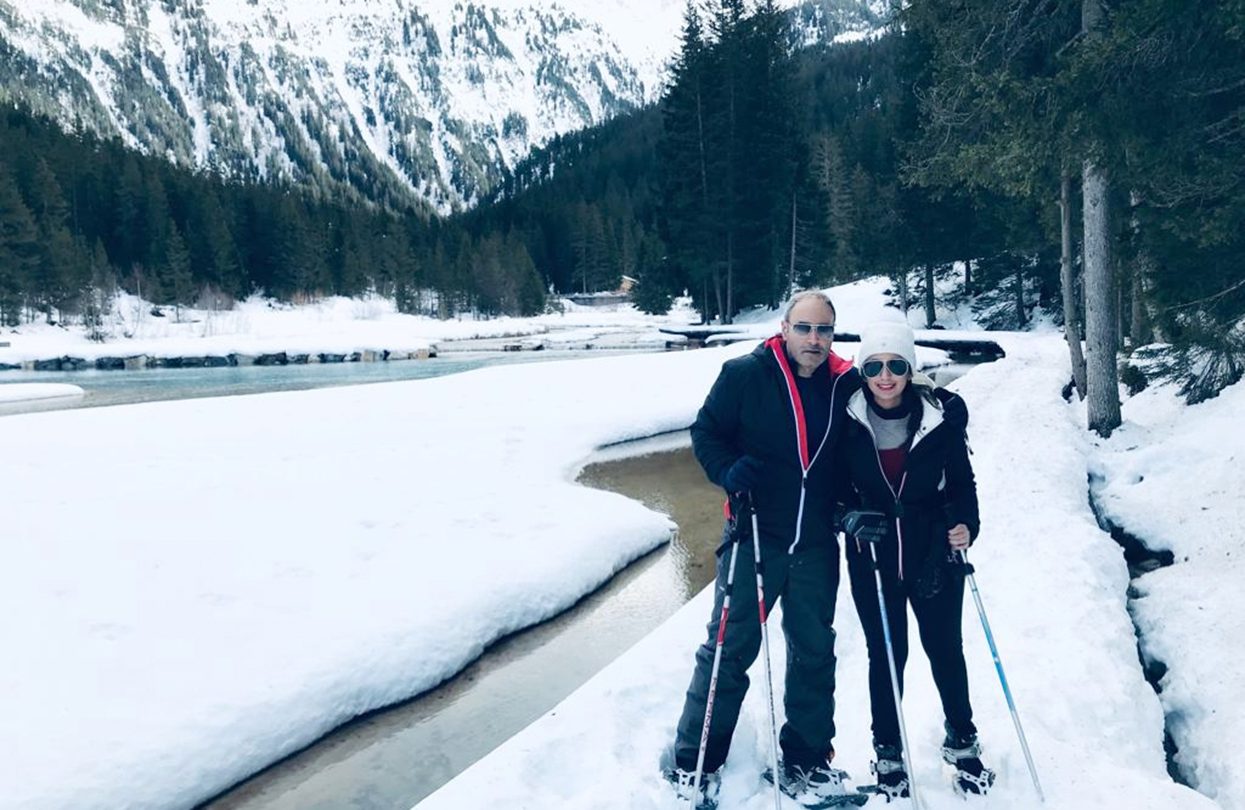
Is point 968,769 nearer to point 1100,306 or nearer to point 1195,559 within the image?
point 1195,559

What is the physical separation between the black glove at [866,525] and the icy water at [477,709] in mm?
2716

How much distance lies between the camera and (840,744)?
4.52 metres

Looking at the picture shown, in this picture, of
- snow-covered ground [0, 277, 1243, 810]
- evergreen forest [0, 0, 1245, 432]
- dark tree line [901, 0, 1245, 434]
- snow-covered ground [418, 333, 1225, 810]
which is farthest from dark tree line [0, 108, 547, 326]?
snow-covered ground [418, 333, 1225, 810]

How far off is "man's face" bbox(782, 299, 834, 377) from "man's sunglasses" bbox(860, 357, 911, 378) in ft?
0.71

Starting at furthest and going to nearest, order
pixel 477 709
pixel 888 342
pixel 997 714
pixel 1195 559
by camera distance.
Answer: pixel 1195 559, pixel 477 709, pixel 997 714, pixel 888 342

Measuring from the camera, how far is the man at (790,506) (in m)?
3.70

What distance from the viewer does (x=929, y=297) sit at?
37.5 metres

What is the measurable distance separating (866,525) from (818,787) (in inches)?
55.5

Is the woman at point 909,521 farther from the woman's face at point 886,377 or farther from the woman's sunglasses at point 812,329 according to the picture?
the woman's sunglasses at point 812,329

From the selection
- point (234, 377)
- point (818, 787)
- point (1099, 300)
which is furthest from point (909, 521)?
point (234, 377)

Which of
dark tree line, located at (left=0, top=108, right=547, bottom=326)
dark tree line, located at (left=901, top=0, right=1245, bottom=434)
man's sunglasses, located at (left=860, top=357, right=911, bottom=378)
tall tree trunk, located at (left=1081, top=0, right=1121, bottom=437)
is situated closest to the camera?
man's sunglasses, located at (left=860, top=357, right=911, bottom=378)

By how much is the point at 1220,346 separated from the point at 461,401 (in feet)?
48.2

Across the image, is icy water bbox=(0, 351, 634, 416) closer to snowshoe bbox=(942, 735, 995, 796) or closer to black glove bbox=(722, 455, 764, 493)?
black glove bbox=(722, 455, 764, 493)

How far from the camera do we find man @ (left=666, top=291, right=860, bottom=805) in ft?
12.1
